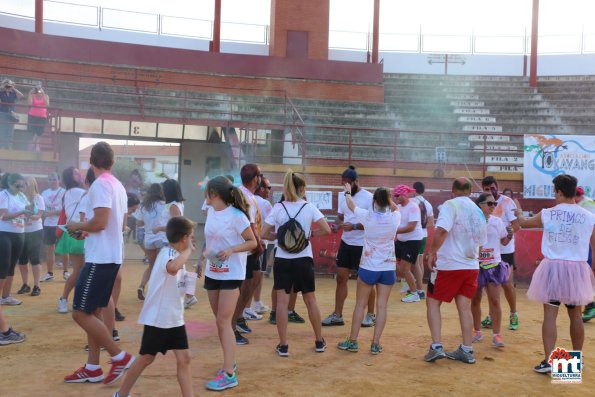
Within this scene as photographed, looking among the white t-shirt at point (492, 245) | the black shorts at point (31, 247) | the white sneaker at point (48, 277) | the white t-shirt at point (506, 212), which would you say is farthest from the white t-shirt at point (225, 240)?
the white sneaker at point (48, 277)

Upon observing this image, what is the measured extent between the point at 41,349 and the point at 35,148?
35.9ft

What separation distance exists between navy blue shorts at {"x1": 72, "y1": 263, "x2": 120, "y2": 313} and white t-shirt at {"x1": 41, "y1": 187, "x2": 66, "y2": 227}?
20.0ft

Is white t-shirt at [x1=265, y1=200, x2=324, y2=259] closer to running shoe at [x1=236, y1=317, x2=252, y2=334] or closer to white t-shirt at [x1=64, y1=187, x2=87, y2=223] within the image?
running shoe at [x1=236, y1=317, x2=252, y2=334]

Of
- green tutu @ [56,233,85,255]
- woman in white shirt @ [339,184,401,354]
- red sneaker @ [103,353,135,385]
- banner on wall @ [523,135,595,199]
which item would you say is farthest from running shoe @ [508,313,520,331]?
banner on wall @ [523,135,595,199]

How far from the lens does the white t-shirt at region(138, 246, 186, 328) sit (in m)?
4.29

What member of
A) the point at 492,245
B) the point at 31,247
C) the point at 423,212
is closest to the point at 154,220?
the point at 31,247

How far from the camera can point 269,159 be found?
65.5 ft

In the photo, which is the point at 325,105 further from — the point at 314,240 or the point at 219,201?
the point at 219,201

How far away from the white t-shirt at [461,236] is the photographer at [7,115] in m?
12.1

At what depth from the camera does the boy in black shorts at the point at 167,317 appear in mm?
4281

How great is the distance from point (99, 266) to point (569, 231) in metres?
4.16

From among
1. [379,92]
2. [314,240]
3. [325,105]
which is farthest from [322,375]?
[379,92]

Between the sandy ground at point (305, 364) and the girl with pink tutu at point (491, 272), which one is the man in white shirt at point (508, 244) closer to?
the sandy ground at point (305, 364)

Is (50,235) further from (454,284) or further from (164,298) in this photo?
(454,284)
